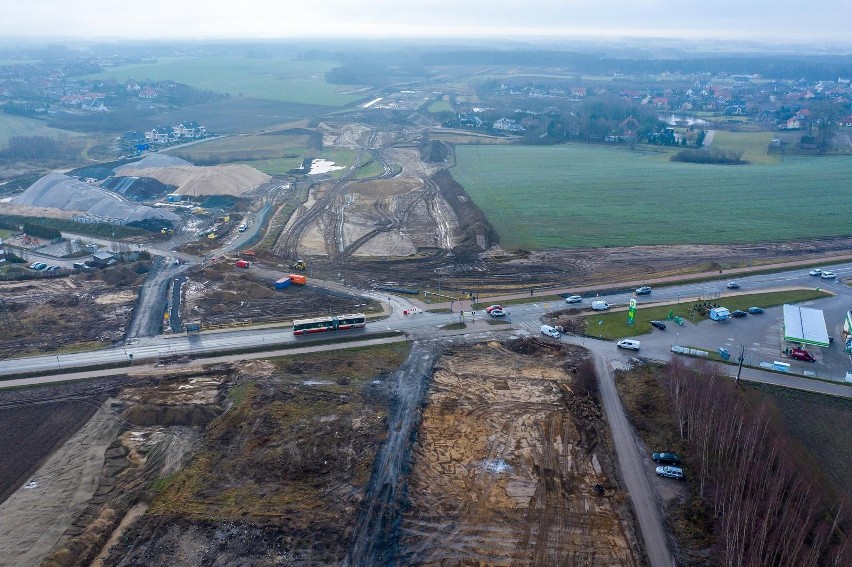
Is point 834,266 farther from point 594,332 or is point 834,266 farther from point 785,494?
point 785,494

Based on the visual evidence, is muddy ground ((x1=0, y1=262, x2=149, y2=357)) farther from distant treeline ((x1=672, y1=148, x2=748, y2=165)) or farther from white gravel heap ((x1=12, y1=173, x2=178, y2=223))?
distant treeline ((x1=672, y1=148, x2=748, y2=165))

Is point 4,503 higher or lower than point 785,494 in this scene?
lower

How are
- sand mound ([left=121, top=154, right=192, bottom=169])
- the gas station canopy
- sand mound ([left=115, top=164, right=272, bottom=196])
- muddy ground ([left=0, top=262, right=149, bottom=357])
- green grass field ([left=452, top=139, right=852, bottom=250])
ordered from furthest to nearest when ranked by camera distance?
sand mound ([left=121, top=154, right=192, bottom=169]) < sand mound ([left=115, top=164, right=272, bottom=196]) < green grass field ([left=452, top=139, right=852, bottom=250]) < muddy ground ([left=0, top=262, right=149, bottom=357]) < the gas station canopy

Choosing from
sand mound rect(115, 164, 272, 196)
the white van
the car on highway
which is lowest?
the white van

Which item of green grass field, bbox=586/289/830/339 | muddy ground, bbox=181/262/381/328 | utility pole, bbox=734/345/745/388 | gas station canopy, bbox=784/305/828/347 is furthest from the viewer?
muddy ground, bbox=181/262/381/328

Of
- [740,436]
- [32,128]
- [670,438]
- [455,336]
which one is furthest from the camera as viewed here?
[32,128]

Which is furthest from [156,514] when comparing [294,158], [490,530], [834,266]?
[294,158]

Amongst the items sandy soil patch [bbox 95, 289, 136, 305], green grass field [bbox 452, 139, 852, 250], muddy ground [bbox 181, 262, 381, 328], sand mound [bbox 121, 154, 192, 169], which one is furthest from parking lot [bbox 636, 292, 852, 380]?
sand mound [bbox 121, 154, 192, 169]

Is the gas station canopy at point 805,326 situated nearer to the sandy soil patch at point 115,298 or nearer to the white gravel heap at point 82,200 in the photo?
the sandy soil patch at point 115,298
